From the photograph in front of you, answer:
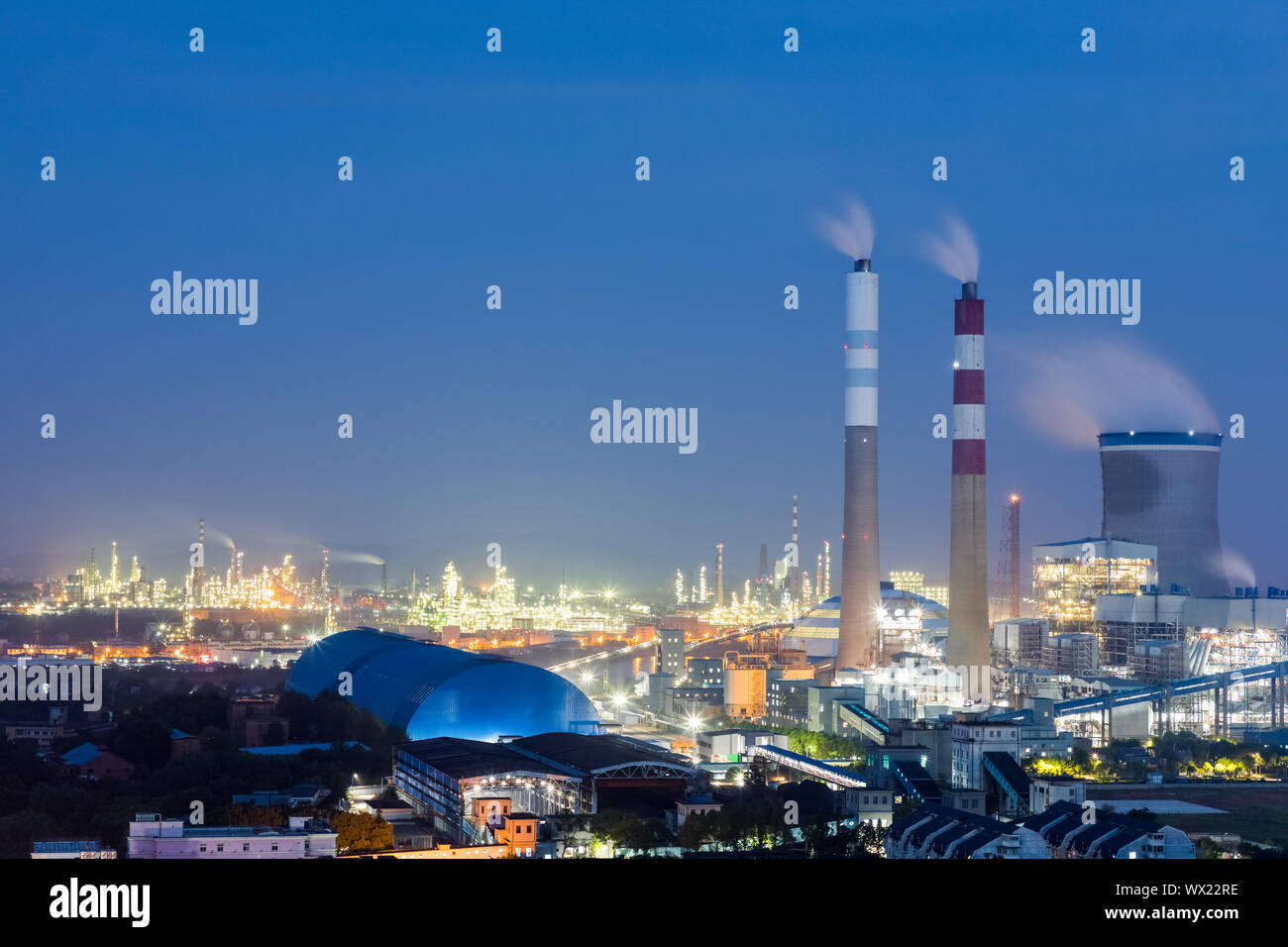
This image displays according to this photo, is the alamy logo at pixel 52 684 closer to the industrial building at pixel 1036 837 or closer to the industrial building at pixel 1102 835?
the industrial building at pixel 1036 837

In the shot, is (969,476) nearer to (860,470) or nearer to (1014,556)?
(860,470)

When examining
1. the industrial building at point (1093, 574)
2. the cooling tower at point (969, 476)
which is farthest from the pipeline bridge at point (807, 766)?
the industrial building at point (1093, 574)

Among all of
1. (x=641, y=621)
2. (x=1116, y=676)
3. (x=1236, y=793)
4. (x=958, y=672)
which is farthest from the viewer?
(x=641, y=621)
